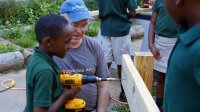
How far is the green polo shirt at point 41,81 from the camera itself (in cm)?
171

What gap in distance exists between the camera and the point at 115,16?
430 cm

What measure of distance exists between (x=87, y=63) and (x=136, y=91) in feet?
2.10

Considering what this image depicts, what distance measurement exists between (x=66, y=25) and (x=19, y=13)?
5.45 metres

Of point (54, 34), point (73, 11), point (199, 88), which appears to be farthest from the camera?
point (73, 11)

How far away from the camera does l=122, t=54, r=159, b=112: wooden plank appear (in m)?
1.48

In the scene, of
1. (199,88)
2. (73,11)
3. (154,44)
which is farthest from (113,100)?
(199,88)

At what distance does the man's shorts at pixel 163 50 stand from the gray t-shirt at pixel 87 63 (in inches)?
53.9

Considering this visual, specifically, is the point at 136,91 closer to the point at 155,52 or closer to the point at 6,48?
the point at 155,52

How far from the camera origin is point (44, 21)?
178 centimetres

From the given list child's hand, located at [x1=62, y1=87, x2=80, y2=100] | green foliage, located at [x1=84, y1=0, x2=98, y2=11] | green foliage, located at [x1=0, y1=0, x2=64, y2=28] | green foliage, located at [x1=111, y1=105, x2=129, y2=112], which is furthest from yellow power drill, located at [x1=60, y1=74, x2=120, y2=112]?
green foliage, located at [x1=84, y1=0, x2=98, y2=11]

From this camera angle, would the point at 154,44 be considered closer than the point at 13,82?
Yes

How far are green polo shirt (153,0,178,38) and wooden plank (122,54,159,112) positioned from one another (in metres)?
1.48

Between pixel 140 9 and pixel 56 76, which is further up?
pixel 56 76

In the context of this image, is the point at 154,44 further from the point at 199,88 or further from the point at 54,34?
the point at 199,88
